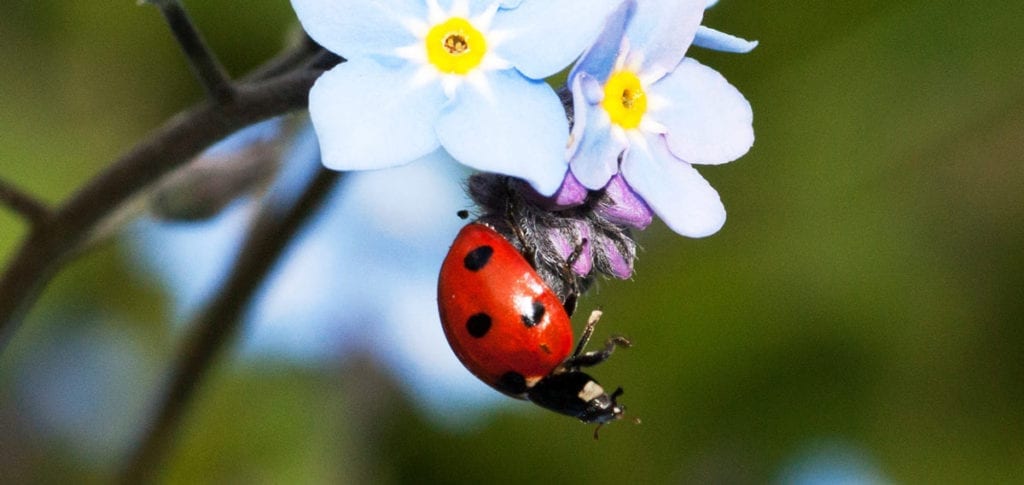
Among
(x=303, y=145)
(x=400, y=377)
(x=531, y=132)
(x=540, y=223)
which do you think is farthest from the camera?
(x=400, y=377)

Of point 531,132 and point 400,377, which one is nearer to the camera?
point 531,132

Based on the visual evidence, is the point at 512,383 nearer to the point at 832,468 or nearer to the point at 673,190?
the point at 673,190

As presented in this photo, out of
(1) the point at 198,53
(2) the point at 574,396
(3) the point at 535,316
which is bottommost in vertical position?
(2) the point at 574,396

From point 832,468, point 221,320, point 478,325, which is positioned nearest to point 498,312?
point 478,325

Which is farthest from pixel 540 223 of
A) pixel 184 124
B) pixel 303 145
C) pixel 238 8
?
pixel 238 8

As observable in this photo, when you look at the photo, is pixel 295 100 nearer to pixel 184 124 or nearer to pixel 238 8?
pixel 184 124

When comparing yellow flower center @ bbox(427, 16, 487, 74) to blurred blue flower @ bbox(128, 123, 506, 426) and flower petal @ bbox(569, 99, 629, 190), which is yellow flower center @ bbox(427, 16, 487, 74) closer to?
flower petal @ bbox(569, 99, 629, 190)
